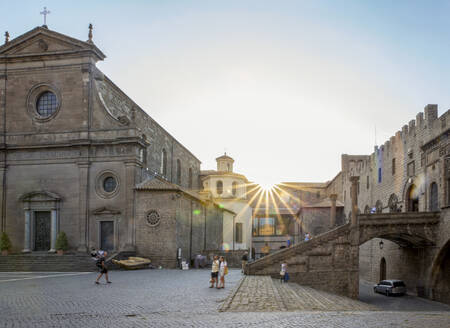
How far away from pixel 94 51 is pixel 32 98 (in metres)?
6.05

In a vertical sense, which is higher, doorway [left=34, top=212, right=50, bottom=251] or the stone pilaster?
the stone pilaster

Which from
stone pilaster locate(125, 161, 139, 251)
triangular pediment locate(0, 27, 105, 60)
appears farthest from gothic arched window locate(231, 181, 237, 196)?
triangular pediment locate(0, 27, 105, 60)

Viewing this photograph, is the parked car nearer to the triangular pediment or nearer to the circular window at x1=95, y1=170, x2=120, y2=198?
the circular window at x1=95, y1=170, x2=120, y2=198

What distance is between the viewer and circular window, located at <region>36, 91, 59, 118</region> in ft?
127

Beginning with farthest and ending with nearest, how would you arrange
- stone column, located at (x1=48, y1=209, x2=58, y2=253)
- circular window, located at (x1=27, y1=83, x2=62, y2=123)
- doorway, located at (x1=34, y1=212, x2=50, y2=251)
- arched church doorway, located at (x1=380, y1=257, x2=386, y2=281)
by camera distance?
arched church doorway, located at (x1=380, y1=257, x2=386, y2=281) → circular window, located at (x1=27, y1=83, x2=62, y2=123) → doorway, located at (x1=34, y1=212, x2=50, y2=251) → stone column, located at (x1=48, y1=209, x2=58, y2=253)

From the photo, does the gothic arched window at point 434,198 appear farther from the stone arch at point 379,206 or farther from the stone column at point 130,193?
the stone column at point 130,193

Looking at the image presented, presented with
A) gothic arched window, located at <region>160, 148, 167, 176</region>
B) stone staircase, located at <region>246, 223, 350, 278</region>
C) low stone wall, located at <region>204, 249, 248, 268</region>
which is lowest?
low stone wall, located at <region>204, 249, 248, 268</region>

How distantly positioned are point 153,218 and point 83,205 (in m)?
5.16

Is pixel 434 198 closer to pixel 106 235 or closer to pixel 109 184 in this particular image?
pixel 109 184

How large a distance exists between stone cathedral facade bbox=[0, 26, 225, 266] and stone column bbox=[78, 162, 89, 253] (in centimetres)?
7

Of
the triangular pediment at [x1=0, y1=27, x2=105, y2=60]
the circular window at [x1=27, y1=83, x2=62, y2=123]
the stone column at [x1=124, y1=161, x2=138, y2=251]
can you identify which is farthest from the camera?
the circular window at [x1=27, y1=83, x2=62, y2=123]

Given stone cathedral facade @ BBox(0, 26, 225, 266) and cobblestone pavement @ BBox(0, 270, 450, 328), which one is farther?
stone cathedral facade @ BBox(0, 26, 225, 266)

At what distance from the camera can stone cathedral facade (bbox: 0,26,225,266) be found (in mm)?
36125

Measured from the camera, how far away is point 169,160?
5184 centimetres
